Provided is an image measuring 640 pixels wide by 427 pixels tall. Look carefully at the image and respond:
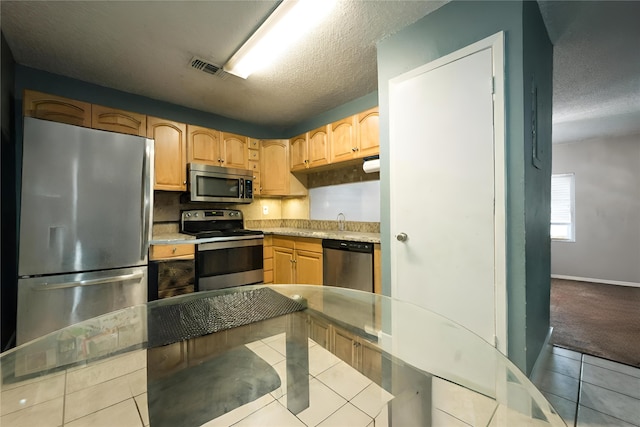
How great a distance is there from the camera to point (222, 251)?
2869mm

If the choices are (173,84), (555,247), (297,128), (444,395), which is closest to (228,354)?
(444,395)

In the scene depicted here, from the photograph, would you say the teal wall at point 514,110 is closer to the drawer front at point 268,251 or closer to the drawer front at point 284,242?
the drawer front at point 284,242

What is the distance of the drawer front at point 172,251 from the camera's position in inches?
94.0

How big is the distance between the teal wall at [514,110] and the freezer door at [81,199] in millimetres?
2329

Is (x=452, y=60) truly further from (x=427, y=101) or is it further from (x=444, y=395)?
(x=444, y=395)

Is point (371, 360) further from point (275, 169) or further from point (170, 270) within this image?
point (275, 169)

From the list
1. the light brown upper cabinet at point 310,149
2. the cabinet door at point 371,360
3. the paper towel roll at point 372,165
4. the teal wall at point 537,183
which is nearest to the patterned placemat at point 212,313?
the cabinet door at point 371,360

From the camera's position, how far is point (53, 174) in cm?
181

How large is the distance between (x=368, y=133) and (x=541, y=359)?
2.34 meters

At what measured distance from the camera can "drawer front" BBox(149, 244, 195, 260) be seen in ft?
7.83

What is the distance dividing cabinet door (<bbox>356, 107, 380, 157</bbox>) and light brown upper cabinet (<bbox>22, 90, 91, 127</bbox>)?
8.57 feet

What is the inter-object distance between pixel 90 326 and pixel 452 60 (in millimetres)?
2344

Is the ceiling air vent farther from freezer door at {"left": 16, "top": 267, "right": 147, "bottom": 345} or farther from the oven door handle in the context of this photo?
freezer door at {"left": 16, "top": 267, "right": 147, "bottom": 345}


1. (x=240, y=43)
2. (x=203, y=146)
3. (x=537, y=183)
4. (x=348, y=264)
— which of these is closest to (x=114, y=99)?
(x=203, y=146)
